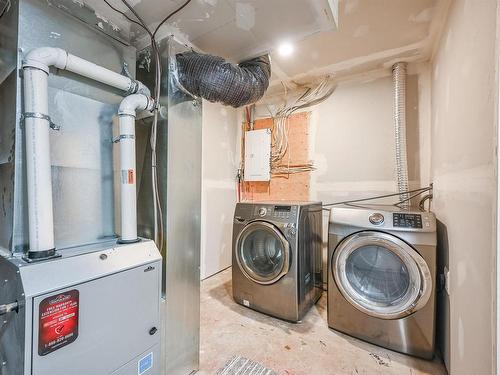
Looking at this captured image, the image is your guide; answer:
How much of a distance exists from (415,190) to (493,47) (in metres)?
1.59

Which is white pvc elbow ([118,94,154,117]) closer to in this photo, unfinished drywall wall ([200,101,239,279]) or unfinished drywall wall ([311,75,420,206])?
unfinished drywall wall ([200,101,239,279])

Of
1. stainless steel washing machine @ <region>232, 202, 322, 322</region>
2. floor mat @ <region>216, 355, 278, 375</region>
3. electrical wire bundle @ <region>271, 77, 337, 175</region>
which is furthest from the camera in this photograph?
electrical wire bundle @ <region>271, 77, 337, 175</region>

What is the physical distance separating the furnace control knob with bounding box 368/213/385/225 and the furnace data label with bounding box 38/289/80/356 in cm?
169

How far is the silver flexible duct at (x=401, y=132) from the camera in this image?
214 cm

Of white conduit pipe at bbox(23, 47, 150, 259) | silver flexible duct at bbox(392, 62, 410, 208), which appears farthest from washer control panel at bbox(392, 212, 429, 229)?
white conduit pipe at bbox(23, 47, 150, 259)

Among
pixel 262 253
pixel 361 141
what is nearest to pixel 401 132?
pixel 361 141

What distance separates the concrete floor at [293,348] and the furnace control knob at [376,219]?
0.89 m

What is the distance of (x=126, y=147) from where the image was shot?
3.58 feet

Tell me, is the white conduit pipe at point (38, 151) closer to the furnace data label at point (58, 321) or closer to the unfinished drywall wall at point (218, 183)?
the furnace data label at point (58, 321)

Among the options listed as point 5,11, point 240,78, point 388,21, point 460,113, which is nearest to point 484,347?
point 460,113

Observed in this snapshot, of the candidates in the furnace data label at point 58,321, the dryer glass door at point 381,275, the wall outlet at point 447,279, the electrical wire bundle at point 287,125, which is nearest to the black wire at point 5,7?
the furnace data label at point 58,321

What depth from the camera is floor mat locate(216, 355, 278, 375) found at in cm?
142

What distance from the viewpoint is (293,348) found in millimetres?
1650

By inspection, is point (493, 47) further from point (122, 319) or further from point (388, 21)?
point (122, 319)
